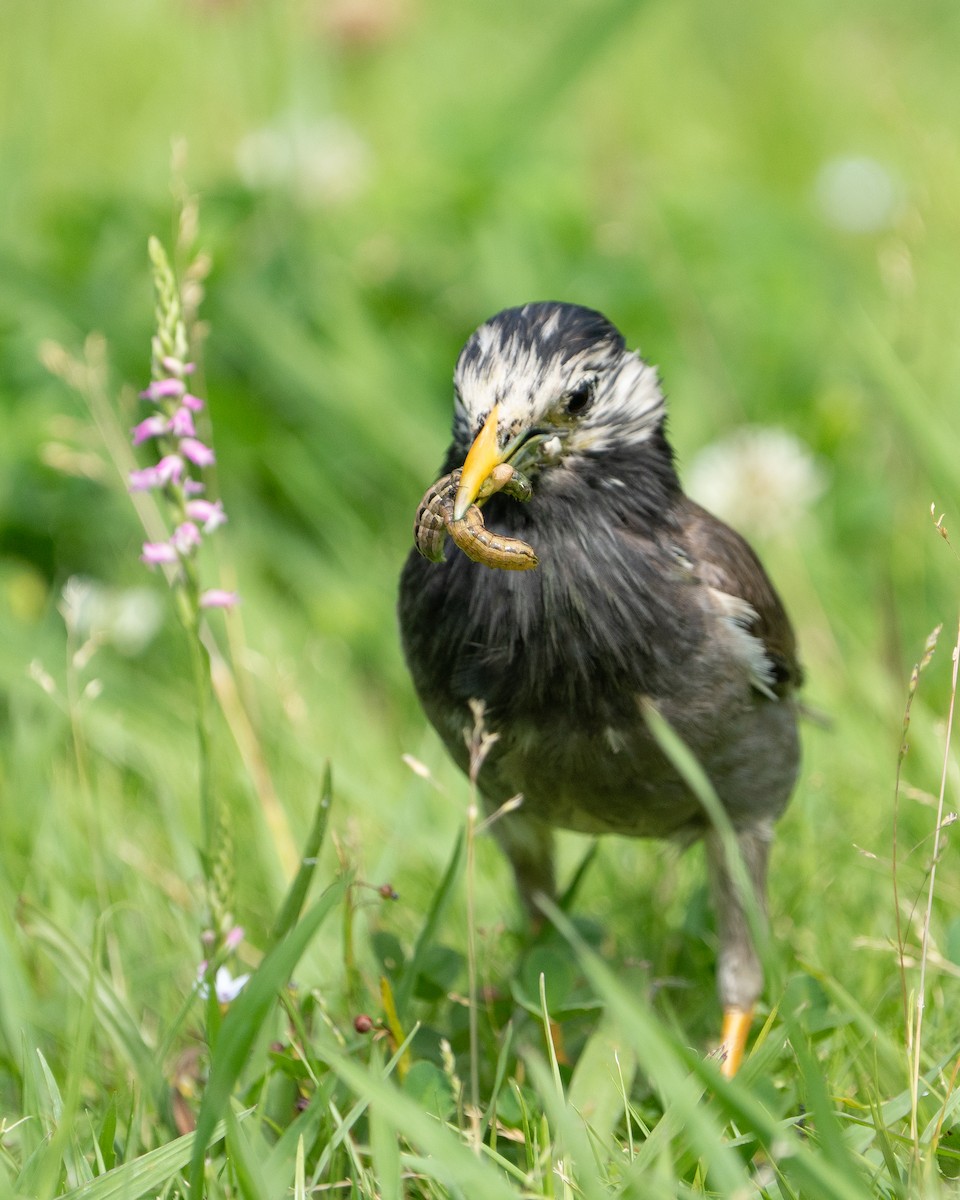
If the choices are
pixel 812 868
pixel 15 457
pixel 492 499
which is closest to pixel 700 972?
pixel 812 868

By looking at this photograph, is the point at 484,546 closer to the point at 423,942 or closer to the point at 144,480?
the point at 144,480

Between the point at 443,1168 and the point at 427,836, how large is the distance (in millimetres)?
1648

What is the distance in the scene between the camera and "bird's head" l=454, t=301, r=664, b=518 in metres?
2.87

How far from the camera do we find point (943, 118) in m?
8.45

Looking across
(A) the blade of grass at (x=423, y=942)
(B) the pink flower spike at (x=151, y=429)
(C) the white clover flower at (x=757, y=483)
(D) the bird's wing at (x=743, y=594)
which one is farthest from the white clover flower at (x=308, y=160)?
(A) the blade of grass at (x=423, y=942)

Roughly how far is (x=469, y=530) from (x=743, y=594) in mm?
888

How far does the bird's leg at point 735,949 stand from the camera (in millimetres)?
3396

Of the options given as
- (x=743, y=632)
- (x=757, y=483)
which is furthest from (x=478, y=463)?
(x=757, y=483)

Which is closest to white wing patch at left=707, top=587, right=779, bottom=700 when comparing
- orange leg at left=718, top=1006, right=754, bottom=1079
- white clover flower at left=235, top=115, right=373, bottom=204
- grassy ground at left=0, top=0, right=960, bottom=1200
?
grassy ground at left=0, top=0, right=960, bottom=1200

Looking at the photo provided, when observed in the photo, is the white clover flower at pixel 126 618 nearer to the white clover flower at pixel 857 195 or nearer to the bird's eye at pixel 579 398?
the bird's eye at pixel 579 398

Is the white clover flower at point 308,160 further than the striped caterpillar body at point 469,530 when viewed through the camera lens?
Yes

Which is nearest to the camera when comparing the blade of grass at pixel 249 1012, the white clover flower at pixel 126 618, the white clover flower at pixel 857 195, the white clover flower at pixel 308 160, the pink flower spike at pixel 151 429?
the blade of grass at pixel 249 1012

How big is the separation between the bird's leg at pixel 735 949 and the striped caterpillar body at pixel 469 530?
3.33ft

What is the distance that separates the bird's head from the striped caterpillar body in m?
0.05
